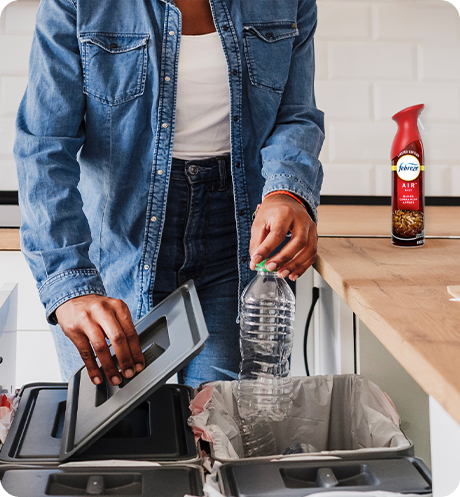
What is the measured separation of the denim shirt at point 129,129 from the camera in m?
0.96

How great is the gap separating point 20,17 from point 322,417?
171 cm

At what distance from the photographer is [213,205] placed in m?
1.10

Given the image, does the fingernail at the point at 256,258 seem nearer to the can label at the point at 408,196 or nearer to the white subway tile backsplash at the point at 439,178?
the can label at the point at 408,196

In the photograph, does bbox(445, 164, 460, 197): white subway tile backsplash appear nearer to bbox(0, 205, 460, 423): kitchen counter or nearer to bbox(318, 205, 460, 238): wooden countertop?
bbox(318, 205, 460, 238): wooden countertop

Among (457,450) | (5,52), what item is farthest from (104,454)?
(5,52)

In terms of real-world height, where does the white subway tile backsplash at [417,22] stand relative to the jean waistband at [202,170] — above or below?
above

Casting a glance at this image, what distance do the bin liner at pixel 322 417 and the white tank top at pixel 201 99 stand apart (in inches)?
17.5

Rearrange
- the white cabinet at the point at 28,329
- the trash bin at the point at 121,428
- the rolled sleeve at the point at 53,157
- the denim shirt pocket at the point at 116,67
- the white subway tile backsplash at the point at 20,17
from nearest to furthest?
the trash bin at the point at 121,428 < the rolled sleeve at the point at 53,157 < the denim shirt pocket at the point at 116,67 < the white cabinet at the point at 28,329 < the white subway tile backsplash at the point at 20,17

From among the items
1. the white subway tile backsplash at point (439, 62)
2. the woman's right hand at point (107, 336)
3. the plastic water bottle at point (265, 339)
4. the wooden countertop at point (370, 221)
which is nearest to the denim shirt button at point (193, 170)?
the plastic water bottle at point (265, 339)

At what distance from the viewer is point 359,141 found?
2.09 metres

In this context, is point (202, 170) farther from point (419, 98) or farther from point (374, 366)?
point (419, 98)

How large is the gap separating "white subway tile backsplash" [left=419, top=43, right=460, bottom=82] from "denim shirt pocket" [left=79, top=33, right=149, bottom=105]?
4.47ft

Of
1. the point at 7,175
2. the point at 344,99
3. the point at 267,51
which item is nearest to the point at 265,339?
the point at 267,51

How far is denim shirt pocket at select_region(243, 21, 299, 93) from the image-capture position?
1.11 metres
